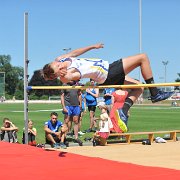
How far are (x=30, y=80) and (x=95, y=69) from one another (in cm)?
230

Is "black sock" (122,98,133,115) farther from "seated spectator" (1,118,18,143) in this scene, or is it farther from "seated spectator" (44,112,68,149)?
"seated spectator" (1,118,18,143)

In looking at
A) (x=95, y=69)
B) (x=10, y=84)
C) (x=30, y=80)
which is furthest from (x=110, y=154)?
(x=10, y=84)

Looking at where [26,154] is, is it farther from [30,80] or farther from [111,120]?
[111,120]

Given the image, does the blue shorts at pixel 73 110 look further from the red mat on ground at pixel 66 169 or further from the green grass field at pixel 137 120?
the red mat on ground at pixel 66 169

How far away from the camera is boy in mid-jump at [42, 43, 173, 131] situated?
551 centimetres

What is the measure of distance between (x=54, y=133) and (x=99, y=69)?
2769 mm

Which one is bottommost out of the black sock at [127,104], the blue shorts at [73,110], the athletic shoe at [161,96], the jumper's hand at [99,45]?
the blue shorts at [73,110]

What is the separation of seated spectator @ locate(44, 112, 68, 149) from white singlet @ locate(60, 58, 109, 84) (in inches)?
99.1

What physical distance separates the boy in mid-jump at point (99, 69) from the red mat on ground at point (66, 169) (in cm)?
93

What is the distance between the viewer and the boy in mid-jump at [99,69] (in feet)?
18.1

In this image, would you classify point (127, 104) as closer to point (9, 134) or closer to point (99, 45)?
point (99, 45)

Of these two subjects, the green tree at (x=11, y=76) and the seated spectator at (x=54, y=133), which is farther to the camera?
the green tree at (x=11, y=76)

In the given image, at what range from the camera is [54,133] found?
8.20 m

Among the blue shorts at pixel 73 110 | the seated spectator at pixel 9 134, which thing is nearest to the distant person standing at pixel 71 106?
the blue shorts at pixel 73 110
